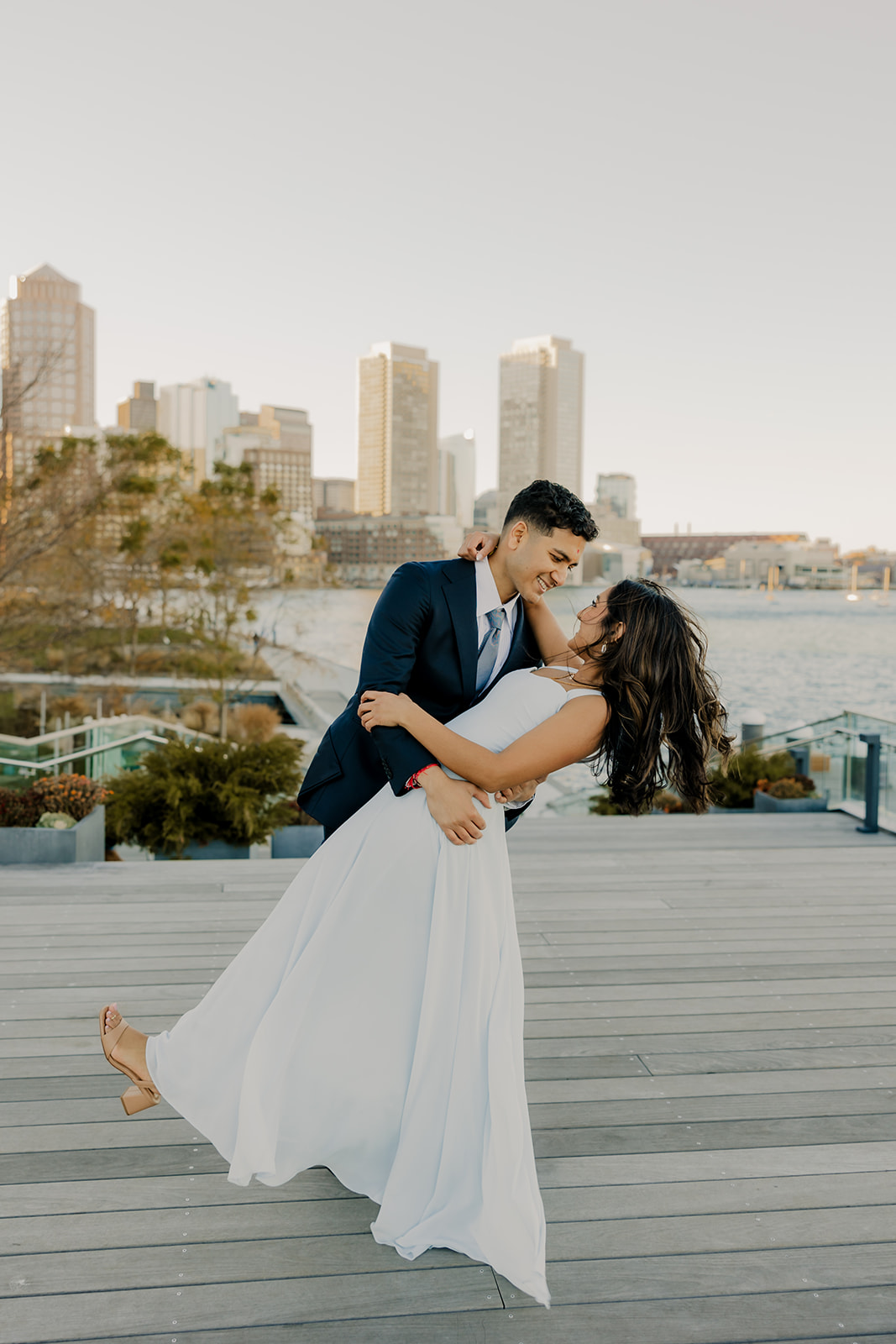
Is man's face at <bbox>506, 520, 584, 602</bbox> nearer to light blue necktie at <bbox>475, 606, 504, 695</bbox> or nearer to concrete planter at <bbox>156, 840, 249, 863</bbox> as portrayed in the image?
light blue necktie at <bbox>475, 606, 504, 695</bbox>

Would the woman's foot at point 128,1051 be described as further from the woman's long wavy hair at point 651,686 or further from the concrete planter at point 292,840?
the concrete planter at point 292,840


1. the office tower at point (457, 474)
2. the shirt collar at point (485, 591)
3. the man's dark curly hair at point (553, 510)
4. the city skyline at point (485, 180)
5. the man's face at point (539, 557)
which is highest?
the city skyline at point (485, 180)

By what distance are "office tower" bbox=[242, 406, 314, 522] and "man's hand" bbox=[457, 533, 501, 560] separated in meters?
17.3

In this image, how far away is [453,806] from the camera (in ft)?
5.52

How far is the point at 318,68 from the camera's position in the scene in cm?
1105

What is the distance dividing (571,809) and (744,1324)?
313 inches

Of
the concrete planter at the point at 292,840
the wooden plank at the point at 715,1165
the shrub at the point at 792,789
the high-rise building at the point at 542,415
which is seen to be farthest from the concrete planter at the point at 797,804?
the high-rise building at the point at 542,415

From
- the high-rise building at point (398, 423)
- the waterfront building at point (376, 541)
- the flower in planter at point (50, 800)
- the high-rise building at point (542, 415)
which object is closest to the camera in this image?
the flower in planter at point (50, 800)

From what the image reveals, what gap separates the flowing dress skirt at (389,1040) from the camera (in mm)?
1682

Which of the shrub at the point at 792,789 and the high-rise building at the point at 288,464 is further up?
the high-rise building at the point at 288,464

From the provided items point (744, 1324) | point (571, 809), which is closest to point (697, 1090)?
point (744, 1324)

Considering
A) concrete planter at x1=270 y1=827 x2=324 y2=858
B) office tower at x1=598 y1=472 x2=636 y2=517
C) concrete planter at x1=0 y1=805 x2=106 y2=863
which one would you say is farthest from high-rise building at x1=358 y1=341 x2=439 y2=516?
concrete planter at x1=0 y1=805 x2=106 y2=863

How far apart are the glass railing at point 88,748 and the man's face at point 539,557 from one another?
405 cm

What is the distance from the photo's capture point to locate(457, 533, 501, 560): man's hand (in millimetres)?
1962
